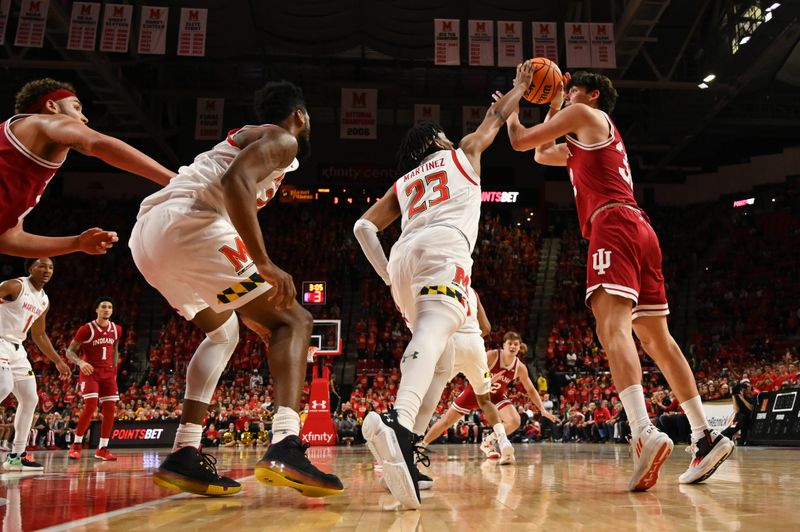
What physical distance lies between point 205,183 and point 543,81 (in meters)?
2.41

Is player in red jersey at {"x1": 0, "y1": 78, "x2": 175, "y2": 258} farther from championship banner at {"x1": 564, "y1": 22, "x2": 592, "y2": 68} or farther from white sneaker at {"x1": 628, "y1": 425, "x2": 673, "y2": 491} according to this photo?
championship banner at {"x1": 564, "y1": 22, "x2": 592, "y2": 68}

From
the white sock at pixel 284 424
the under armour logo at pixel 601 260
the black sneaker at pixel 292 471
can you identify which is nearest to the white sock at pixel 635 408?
the under armour logo at pixel 601 260

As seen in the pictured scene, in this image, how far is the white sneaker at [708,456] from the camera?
3684 mm

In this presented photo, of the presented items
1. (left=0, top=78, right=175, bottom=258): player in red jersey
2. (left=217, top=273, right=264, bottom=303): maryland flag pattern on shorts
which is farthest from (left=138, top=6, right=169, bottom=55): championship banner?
(left=217, top=273, right=264, bottom=303): maryland flag pattern on shorts

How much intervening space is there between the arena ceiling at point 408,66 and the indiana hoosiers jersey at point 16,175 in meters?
13.0

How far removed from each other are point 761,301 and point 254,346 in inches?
603

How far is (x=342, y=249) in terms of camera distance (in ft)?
79.2

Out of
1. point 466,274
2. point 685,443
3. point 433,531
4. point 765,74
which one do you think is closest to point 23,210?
point 466,274

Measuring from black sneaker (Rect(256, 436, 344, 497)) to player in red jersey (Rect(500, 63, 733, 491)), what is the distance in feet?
5.30

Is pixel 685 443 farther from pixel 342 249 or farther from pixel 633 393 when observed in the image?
pixel 342 249

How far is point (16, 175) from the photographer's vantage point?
306 centimetres

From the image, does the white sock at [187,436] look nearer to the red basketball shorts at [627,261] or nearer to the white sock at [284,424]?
the white sock at [284,424]

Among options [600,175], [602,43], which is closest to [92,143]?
[600,175]

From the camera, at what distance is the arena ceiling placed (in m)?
16.7
